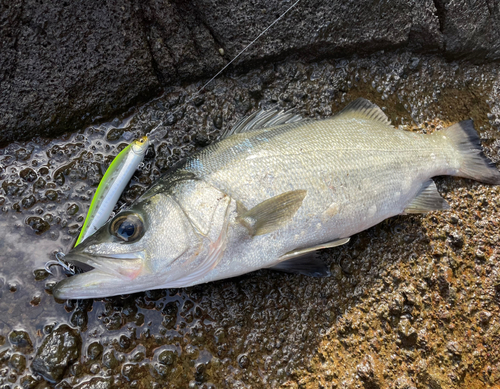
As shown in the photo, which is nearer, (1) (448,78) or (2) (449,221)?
(2) (449,221)

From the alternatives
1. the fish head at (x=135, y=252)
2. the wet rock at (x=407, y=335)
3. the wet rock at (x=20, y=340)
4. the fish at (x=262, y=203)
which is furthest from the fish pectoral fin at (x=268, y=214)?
the wet rock at (x=20, y=340)

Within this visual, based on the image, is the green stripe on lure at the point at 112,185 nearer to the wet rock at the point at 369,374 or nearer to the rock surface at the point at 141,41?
the rock surface at the point at 141,41

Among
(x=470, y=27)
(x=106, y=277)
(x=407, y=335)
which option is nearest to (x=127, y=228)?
(x=106, y=277)

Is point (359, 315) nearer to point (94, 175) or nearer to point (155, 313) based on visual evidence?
point (155, 313)

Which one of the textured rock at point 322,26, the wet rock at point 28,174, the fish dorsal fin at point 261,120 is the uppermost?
the textured rock at point 322,26

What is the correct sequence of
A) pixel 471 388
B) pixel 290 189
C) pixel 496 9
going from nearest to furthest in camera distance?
pixel 290 189
pixel 471 388
pixel 496 9

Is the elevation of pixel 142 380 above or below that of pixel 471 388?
above

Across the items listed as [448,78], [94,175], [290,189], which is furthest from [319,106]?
[94,175]
